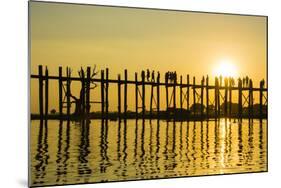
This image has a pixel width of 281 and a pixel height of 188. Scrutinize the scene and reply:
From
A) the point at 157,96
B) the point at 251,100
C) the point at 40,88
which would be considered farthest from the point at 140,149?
the point at 251,100

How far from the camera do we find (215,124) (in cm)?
500

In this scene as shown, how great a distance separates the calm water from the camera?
443cm

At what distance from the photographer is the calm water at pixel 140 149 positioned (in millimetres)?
4430

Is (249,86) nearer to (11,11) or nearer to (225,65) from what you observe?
(225,65)

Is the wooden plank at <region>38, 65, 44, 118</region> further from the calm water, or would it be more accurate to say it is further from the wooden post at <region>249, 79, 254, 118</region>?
the wooden post at <region>249, 79, 254, 118</region>

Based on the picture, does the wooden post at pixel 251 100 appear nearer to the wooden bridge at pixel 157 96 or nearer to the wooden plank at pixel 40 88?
the wooden bridge at pixel 157 96

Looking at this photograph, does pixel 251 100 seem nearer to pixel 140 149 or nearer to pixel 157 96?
pixel 157 96

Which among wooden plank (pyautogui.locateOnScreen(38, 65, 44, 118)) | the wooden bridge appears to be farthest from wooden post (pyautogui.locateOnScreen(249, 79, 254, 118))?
wooden plank (pyautogui.locateOnScreen(38, 65, 44, 118))

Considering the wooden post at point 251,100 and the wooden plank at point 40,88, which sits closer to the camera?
the wooden plank at point 40,88

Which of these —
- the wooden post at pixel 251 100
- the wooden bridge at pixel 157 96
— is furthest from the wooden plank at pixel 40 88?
the wooden post at pixel 251 100

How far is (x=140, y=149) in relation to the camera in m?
4.73

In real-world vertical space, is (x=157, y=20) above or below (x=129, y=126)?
above
